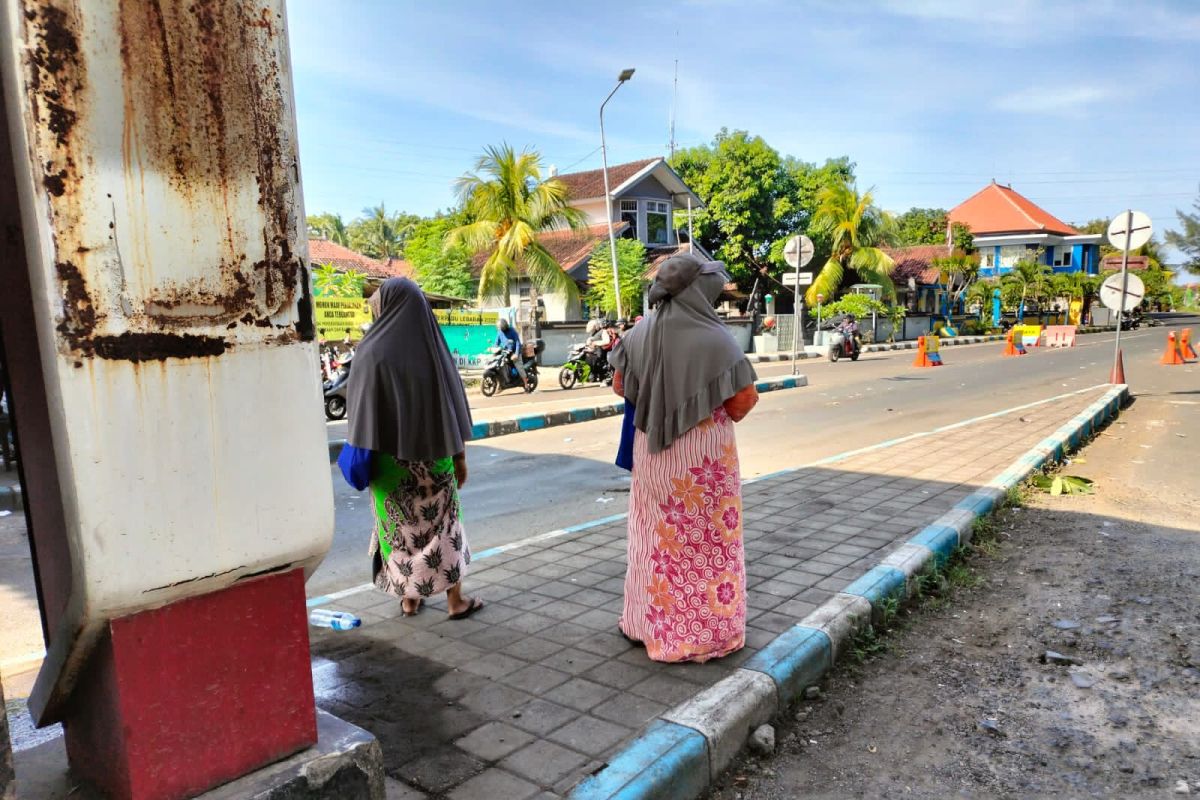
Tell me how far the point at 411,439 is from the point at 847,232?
34297 millimetres

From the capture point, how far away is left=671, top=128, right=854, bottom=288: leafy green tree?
34.7 m

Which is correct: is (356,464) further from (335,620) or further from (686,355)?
(686,355)

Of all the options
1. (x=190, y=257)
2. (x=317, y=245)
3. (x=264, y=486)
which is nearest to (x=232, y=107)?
(x=190, y=257)

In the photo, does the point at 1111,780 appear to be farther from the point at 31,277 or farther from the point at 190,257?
the point at 31,277

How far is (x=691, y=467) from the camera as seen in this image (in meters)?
3.37

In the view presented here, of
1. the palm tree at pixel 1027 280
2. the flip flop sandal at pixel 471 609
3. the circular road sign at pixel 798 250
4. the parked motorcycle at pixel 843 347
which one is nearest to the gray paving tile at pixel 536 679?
the flip flop sandal at pixel 471 609

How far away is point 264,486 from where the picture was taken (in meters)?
1.83

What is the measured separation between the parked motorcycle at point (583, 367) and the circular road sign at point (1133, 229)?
9341 millimetres

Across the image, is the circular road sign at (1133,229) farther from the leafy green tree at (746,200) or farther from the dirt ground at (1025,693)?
the leafy green tree at (746,200)

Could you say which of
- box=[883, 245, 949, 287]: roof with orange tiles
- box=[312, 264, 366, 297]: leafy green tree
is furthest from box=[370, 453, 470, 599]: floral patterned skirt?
box=[883, 245, 949, 287]: roof with orange tiles

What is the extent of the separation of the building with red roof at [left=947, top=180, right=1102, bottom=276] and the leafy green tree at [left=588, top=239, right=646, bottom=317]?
34.6 meters

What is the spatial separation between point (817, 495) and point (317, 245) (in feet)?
100

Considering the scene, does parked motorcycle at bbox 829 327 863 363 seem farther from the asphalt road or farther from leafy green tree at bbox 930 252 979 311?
leafy green tree at bbox 930 252 979 311

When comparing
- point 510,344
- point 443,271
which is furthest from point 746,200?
point 510,344
